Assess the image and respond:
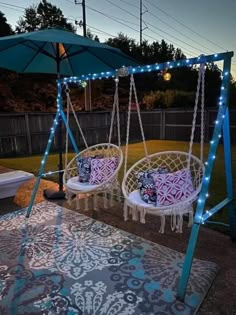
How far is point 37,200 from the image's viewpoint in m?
3.63

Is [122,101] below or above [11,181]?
above

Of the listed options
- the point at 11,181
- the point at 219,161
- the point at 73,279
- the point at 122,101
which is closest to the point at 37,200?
the point at 11,181

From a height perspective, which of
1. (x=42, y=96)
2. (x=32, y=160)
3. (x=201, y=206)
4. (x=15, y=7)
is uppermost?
(x=15, y=7)

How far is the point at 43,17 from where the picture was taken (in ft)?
49.9

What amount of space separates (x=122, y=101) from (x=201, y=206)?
1357 cm

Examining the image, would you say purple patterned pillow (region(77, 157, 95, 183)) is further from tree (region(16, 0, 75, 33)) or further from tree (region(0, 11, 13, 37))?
Answer: tree (region(16, 0, 75, 33))

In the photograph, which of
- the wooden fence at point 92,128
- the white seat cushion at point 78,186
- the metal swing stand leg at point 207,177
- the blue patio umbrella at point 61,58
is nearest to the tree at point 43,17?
the wooden fence at point 92,128

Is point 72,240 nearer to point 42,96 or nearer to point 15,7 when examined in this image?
point 42,96

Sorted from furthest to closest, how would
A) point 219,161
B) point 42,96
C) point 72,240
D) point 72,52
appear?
point 42,96
point 219,161
point 72,52
point 72,240

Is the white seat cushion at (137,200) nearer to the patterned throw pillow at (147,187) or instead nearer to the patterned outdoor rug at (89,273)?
the patterned throw pillow at (147,187)

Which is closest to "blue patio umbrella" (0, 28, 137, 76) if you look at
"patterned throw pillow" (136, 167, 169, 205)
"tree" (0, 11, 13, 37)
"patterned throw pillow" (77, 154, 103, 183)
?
"patterned throw pillow" (77, 154, 103, 183)

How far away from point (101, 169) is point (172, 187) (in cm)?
108

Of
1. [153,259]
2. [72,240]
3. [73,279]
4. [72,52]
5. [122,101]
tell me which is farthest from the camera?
[122,101]

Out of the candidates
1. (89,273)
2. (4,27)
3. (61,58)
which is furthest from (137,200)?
(4,27)
